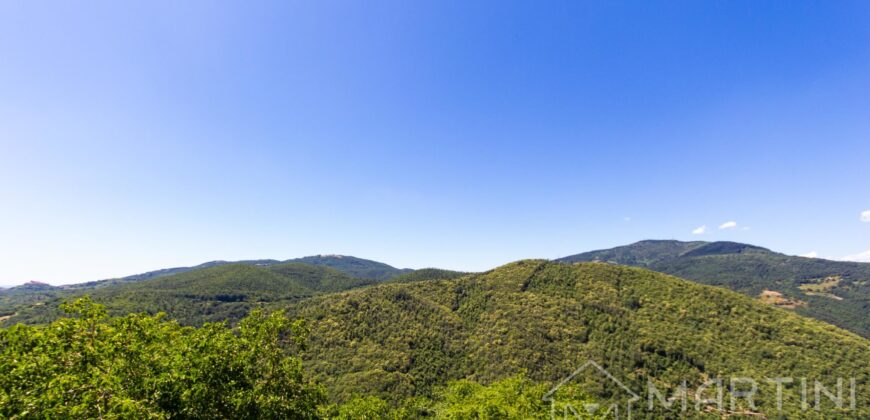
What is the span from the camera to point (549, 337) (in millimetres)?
156625

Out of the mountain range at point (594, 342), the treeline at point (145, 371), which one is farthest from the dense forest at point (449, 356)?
the mountain range at point (594, 342)

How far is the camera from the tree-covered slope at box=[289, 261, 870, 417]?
12712cm

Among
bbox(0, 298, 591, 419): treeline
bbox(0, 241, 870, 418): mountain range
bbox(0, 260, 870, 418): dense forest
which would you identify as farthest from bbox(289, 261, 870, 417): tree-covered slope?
bbox(0, 298, 591, 419): treeline

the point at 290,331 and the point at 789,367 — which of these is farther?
the point at 789,367

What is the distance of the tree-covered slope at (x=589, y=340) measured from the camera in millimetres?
127125

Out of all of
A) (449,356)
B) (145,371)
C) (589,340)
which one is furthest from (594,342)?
(145,371)

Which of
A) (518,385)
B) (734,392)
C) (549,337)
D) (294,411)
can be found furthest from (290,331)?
(734,392)

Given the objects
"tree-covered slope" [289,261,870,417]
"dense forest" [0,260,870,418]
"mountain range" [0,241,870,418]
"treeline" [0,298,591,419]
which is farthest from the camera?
"tree-covered slope" [289,261,870,417]

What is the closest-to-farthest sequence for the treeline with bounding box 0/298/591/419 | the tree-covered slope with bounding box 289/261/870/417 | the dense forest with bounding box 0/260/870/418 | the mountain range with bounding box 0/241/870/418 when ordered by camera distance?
1. the treeline with bounding box 0/298/591/419
2. the dense forest with bounding box 0/260/870/418
3. the mountain range with bounding box 0/241/870/418
4. the tree-covered slope with bounding box 289/261/870/417

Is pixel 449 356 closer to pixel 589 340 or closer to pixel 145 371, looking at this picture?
pixel 589 340

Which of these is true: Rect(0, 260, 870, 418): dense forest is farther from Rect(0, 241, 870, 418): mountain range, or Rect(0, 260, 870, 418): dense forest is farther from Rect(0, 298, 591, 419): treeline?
Rect(0, 241, 870, 418): mountain range

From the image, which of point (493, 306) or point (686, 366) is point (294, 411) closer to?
point (686, 366)

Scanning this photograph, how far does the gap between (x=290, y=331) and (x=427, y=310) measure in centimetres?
18068

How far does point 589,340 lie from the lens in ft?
512
